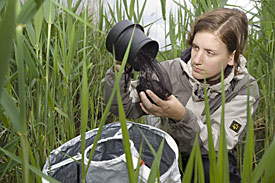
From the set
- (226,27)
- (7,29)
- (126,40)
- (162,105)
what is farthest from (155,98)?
(7,29)

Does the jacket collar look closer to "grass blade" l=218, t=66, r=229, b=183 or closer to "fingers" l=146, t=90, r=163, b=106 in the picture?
"fingers" l=146, t=90, r=163, b=106

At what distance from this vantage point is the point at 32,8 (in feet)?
0.97

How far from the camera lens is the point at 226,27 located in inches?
48.8

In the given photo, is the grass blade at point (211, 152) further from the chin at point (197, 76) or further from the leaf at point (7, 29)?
the chin at point (197, 76)

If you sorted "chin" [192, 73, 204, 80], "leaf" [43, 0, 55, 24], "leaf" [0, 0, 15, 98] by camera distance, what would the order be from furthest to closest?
"chin" [192, 73, 204, 80], "leaf" [43, 0, 55, 24], "leaf" [0, 0, 15, 98]

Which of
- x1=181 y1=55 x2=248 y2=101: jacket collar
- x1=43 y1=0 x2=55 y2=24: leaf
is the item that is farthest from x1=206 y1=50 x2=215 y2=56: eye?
x1=43 y1=0 x2=55 y2=24: leaf

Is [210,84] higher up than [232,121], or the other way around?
[210,84]

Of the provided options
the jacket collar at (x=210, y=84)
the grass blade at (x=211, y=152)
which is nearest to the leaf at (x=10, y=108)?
the grass blade at (x=211, y=152)

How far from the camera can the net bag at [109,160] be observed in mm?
797

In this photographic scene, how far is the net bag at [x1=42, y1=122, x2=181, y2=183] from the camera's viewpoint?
31.4 inches

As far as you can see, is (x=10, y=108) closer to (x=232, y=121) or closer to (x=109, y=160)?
(x=109, y=160)

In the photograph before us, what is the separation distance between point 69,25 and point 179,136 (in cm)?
54

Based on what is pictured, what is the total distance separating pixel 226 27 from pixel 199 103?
1.10ft

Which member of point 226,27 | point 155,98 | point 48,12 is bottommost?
point 155,98
